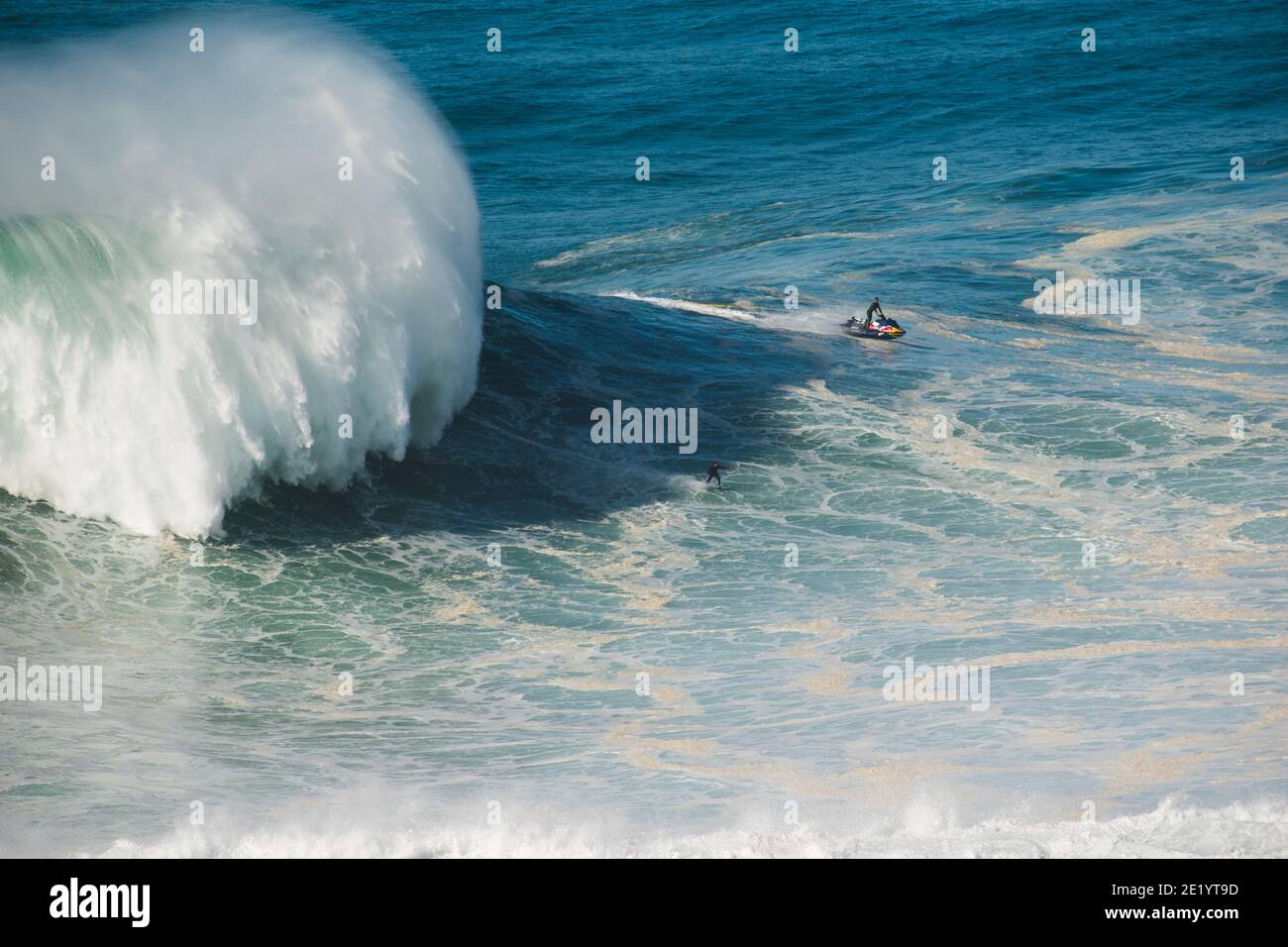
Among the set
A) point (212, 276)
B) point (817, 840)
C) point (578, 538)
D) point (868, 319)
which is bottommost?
point (817, 840)

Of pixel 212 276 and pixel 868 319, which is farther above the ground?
pixel 212 276

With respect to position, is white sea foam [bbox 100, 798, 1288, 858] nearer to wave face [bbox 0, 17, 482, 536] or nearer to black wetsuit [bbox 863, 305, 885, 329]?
wave face [bbox 0, 17, 482, 536]

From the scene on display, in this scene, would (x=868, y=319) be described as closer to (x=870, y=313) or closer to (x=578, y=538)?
(x=870, y=313)

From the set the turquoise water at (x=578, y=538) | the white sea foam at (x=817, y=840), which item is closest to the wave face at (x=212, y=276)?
the turquoise water at (x=578, y=538)

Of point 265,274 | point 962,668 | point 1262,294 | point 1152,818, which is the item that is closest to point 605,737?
point 962,668

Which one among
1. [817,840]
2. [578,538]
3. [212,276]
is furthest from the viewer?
[578,538]

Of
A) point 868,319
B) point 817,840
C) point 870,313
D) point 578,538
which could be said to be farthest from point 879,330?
point 817,840

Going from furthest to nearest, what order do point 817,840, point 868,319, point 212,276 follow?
point 868,319 < point 212,276 < point 817,840

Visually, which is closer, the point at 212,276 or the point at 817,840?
the point at 817,840
